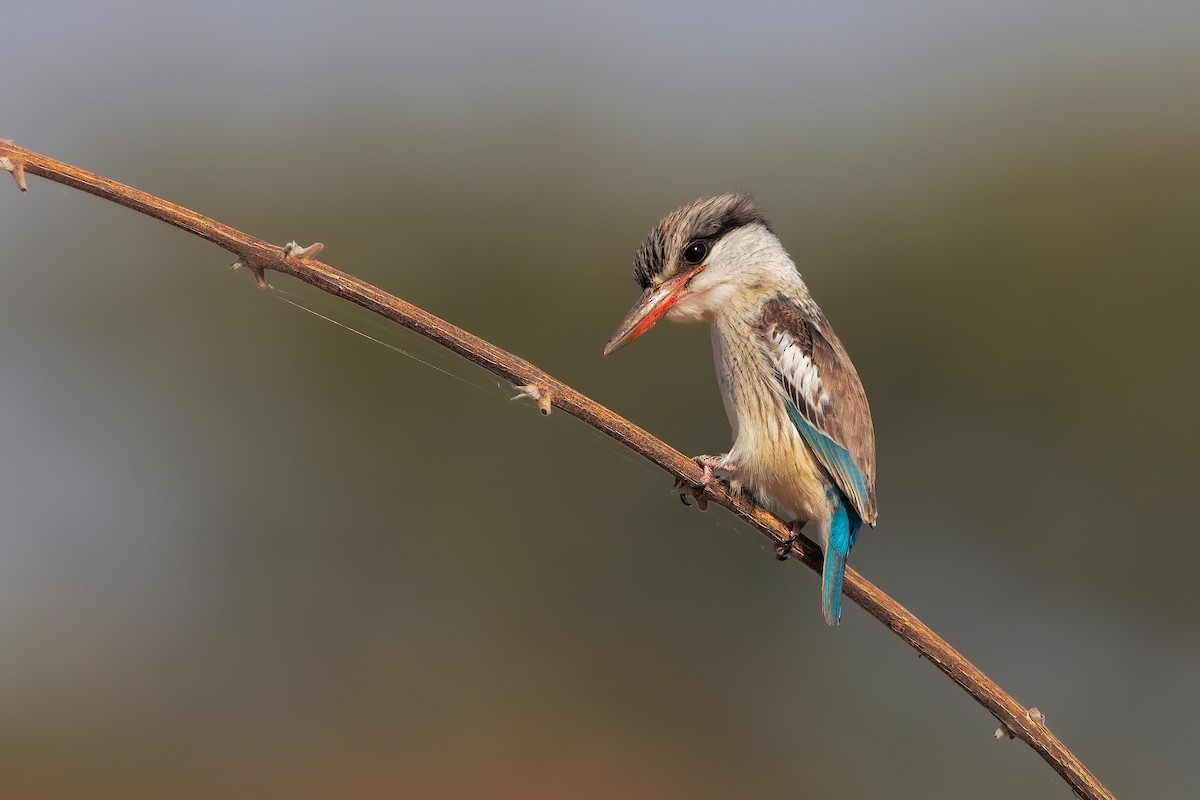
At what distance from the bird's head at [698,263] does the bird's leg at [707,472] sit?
1.01 ft

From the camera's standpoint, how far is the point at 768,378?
2.25 metres

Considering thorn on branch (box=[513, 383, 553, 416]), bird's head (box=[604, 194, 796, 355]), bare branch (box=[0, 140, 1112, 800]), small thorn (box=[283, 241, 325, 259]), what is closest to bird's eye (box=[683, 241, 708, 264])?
bird's head (box=[604, 194, 796, 355])

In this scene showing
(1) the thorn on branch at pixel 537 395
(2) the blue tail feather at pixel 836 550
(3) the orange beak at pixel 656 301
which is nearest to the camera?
(1) the thorn on branch at pixel 537 395

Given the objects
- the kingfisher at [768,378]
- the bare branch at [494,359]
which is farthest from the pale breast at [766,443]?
the bare branch at [494,359]

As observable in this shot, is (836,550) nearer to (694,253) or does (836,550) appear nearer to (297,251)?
(694,253)

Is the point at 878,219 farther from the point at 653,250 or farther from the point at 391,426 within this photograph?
the point at 653,250

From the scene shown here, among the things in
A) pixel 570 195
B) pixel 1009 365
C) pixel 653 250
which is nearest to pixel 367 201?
pixel 570 195

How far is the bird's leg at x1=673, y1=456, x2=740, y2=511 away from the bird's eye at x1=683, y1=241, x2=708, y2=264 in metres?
0.44

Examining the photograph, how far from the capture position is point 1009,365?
22.6 feet

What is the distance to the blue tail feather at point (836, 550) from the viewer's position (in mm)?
1933

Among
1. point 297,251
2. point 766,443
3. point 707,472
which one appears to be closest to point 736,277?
point 766,443

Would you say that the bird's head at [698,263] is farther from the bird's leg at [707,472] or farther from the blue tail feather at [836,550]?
the blue tail feather at [836,550]

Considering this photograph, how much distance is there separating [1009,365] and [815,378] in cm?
512

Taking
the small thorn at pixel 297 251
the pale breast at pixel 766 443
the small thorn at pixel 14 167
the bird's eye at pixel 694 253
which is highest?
the bird's eye at pixel 694 253
